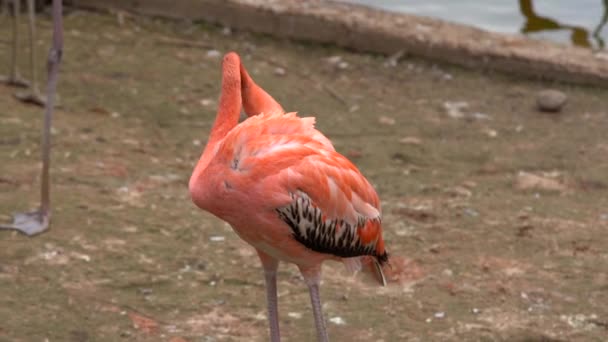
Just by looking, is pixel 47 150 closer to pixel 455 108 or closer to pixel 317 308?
pixel 317 308

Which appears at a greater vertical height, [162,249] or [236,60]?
[236,60]

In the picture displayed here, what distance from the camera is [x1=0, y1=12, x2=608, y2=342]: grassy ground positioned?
13.6 feet

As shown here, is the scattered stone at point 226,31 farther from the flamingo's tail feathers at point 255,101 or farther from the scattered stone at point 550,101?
the flamingo's tail feathers at point 255,101

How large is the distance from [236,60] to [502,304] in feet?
5.17

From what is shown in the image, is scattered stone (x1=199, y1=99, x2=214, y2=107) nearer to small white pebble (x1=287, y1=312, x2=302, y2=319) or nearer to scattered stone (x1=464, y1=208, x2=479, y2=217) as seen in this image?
scattered stone (x1=464, y1=208, x2=479, y2=217)

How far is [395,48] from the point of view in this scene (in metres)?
7.44

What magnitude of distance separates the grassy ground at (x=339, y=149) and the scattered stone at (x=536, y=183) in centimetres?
1

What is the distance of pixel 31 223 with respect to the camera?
4625 mm

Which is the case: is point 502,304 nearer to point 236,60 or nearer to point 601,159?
point 236,60

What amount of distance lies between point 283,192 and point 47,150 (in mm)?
1765

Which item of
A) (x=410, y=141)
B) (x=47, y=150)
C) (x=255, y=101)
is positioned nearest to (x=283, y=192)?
(x=255, y=101)

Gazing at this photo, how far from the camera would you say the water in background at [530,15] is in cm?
873

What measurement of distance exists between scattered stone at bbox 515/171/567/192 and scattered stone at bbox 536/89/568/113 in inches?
40.7

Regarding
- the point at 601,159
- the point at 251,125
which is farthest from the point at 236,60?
the point at 601,159
